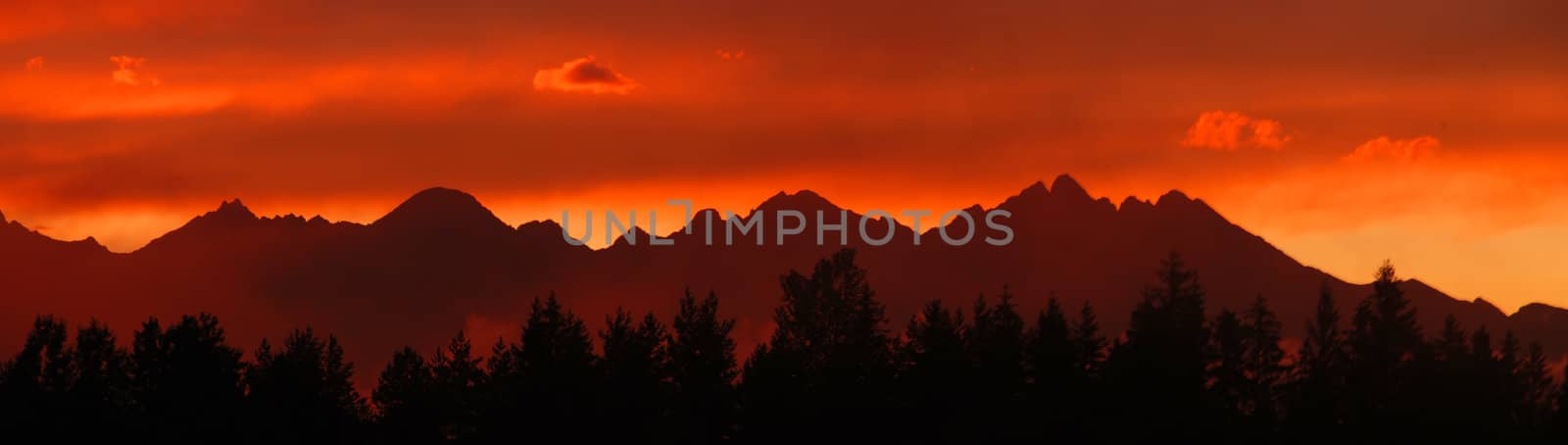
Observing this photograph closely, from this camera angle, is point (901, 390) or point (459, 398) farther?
point (459, 398)

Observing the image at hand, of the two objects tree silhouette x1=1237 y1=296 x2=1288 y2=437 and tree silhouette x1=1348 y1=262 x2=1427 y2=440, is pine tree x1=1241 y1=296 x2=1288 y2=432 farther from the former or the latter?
tree silhouette x1=1348 y1=262 x2=1427 y2=440

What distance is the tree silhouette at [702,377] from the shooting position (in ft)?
383

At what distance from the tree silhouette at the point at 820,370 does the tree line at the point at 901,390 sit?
0.19 meters

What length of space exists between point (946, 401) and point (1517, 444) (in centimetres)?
3721

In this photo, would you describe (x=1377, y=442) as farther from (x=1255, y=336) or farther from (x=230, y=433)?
(x=230, y=433)

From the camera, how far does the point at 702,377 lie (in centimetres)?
12188

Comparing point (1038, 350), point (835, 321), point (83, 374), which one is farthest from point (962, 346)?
point (83, 374)

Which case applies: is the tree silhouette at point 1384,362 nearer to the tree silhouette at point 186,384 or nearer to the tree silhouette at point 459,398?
the tree silhouette at point 459,398

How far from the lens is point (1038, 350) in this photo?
4611 inches

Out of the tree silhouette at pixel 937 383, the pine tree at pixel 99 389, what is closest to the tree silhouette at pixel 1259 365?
the tree silhouette at pixel 937 383

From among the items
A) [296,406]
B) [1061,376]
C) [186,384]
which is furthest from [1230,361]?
[186,384]

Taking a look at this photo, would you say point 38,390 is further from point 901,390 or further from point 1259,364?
point 1259,364

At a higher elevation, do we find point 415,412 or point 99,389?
point 99,389

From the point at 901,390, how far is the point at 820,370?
9478 millimetres
